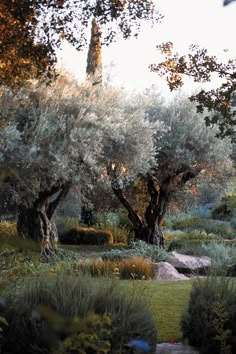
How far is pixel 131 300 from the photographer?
467 cm

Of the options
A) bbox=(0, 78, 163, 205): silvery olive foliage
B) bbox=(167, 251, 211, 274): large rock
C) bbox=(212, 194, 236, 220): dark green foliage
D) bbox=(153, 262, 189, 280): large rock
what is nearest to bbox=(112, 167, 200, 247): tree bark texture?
bbox=(0, 78, 163, 205): silvery olive foliage

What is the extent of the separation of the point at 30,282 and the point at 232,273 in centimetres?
730

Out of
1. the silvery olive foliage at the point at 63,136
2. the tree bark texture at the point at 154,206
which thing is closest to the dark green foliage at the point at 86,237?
the tree bark texture at the point at 154,206

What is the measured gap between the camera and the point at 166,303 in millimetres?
7074

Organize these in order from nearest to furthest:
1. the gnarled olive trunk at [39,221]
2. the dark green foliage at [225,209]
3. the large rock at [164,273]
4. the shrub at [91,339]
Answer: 1. the shrub at [91,339]
2. the large rock at [164,273]
3. the gnarled olive trunk at [39,221]
4. the dark green foliage at [225,209]

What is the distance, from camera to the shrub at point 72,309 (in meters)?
4.36

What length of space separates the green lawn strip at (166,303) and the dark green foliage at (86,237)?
528 inches

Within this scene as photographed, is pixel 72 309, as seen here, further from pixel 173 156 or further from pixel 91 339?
pixel 173 156

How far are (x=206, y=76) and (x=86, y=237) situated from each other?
50.1ft

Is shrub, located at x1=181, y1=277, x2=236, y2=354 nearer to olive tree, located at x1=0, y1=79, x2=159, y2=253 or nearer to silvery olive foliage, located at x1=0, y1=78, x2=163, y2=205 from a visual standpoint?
olive tree, located at x1=0, y1=79, x2=159, y2=253

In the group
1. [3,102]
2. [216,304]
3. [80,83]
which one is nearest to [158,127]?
[80,83]

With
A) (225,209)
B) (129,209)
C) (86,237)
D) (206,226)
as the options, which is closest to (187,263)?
(129,209)

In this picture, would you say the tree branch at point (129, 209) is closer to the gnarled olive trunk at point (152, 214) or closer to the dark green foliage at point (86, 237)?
the gnarled olive trunk at point (152, 214)

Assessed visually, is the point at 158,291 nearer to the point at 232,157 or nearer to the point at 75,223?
the point at 232,157
